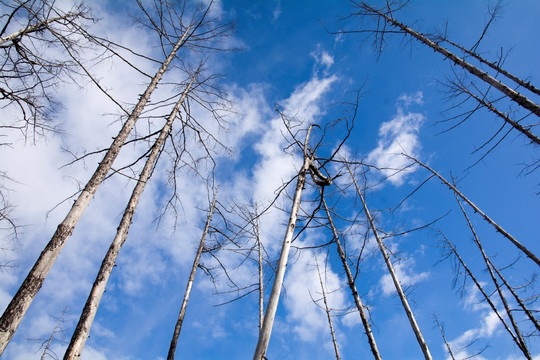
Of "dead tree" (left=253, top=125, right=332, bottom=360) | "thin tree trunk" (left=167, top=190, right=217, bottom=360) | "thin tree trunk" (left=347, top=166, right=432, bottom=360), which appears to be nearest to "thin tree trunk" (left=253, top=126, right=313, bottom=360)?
"dead tree" (left=253, top=125, right=332, bottom=360)

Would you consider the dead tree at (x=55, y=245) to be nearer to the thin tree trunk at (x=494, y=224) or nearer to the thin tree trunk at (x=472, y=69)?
the thin tree trunk at (x=472, y=69)

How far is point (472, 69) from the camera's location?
4.85m

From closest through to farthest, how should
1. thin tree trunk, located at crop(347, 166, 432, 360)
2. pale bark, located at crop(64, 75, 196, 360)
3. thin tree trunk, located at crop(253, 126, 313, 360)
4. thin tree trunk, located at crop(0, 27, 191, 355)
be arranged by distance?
1. thin tree trunk, located at crop(253, 126, 313, 360)
2. thin tree trunk, located at crop(0, 27, 191, 355)
3. pale bark, located at crop(64, 75, 196, 360)
4. thin tree trunk, located at crop(347, 166, 432, 360)

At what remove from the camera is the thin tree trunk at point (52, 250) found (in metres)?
2.66

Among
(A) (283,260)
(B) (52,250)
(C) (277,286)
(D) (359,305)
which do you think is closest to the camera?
(C) (277,286)

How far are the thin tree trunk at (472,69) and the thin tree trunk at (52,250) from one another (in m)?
6.48

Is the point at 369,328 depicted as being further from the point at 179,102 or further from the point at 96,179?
the point at 179,102

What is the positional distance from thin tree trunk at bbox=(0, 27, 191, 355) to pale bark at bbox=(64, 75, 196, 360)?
26.0 inches

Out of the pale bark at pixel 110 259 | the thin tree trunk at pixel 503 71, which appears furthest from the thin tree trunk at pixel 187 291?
the thin tree trunk at pixel 503 71

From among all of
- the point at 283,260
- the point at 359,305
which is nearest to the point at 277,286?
the point at 283,260

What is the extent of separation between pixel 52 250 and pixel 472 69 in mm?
7580

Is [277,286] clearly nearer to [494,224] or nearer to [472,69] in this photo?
[472,69]

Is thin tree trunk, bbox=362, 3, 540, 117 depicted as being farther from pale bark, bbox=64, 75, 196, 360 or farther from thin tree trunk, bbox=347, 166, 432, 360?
pale bark, bbox=64, 75, 196, 360

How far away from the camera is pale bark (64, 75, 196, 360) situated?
124 inches
